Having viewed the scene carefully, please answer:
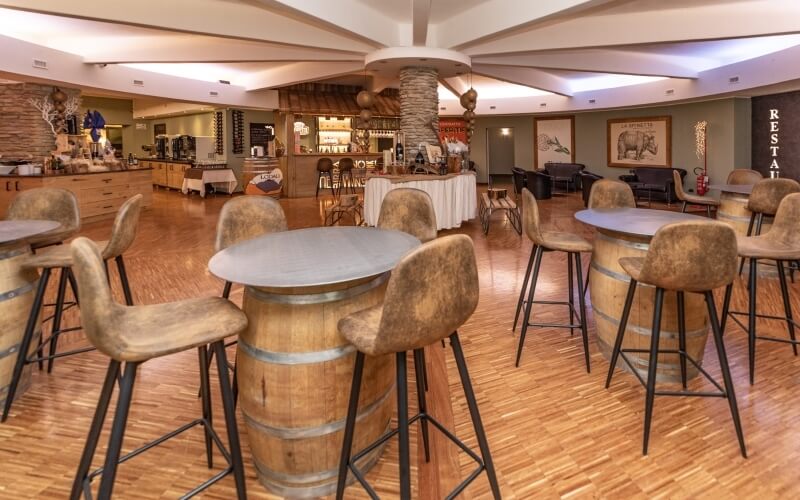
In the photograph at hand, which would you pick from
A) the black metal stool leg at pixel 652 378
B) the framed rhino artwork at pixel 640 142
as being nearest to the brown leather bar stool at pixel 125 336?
the black metal stool leg at pixel 652 378

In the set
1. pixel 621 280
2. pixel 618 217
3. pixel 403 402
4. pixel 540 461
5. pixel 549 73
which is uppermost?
pixel 549 73

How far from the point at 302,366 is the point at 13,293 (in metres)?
1.81

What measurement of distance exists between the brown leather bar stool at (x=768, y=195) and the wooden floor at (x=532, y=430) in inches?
59.6

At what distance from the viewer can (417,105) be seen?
8961mm

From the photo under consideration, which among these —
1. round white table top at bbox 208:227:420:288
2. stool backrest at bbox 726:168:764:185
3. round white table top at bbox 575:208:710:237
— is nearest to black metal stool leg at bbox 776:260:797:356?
round white table top at bbox 575:208:710:237

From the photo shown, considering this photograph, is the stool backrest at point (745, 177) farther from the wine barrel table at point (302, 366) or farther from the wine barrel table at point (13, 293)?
the wine barrel table at point (13, 293)

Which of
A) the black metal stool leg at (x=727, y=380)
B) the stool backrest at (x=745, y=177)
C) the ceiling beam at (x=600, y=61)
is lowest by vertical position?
the black metal stool leg at (x=727, y=380)

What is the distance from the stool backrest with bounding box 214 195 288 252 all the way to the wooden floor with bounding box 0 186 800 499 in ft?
3.03

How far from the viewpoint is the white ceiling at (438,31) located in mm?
6301

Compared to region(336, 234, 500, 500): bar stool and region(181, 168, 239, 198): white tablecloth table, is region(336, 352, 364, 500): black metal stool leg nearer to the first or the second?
region(336, 234, 500, 500): bar stool

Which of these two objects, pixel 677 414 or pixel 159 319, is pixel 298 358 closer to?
pixel 159 319

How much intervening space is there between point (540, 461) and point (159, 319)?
1695 millimetres

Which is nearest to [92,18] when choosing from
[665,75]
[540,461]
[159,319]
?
[159,319]

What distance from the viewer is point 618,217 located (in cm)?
319
